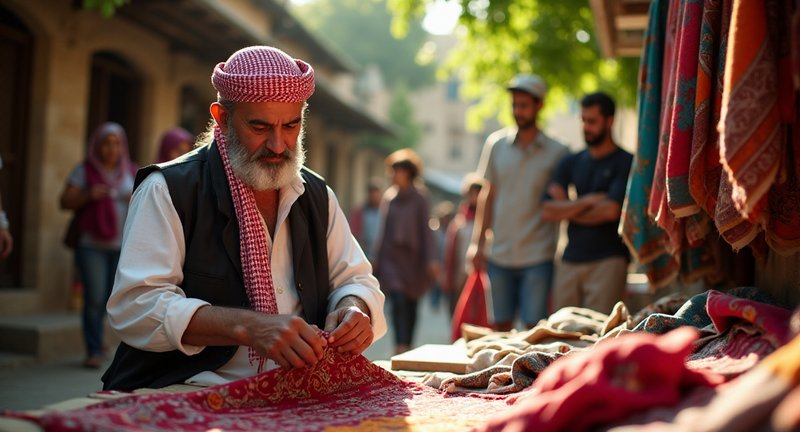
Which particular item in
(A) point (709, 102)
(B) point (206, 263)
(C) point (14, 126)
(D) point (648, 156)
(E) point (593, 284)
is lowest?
(E) point (593, 284)

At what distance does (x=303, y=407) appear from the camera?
299 cm

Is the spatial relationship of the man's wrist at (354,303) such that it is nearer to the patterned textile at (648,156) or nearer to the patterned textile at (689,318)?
the patterned textile at (689,318)

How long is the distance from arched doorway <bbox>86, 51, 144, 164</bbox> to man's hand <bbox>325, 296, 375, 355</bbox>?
926 cm

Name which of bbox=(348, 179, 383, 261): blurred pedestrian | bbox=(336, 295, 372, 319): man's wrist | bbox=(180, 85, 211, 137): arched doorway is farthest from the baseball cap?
bbox=(180, 85, 211, 137): arched doorway

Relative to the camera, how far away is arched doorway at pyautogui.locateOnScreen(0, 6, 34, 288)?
10016 mm

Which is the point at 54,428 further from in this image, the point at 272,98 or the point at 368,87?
the point at 368,87

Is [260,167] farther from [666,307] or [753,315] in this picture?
[666,307]

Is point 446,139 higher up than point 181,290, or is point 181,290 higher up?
point 446,139

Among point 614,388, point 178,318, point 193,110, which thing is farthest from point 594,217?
point 193,110

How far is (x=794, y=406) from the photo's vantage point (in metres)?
1.67

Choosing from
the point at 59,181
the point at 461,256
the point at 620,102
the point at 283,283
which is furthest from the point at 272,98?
the point at 620,102

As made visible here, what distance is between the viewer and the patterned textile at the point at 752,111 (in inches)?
108

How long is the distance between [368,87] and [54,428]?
38.4m

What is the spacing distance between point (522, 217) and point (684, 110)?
406 centimetres
